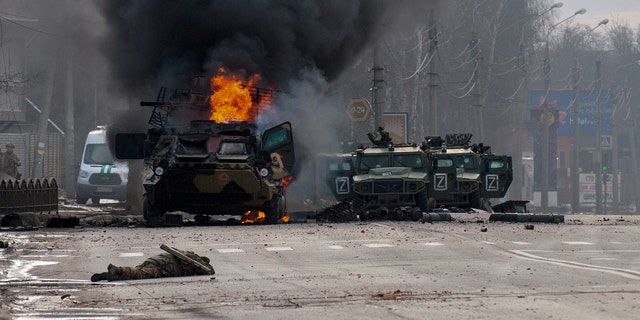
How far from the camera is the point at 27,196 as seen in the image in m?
29.0

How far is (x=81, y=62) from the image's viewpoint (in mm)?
38750

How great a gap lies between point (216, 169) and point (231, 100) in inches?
167

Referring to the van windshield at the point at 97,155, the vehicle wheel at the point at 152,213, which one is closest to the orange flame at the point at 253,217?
the vehicle wheel at the point at 152,213

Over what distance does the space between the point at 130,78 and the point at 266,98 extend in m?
4.26

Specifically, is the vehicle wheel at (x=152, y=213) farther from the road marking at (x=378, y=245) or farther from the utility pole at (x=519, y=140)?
the utility pole at (x=519, y=140)

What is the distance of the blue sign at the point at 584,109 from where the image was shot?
88463 millimetres

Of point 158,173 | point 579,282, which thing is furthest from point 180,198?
point 579,282

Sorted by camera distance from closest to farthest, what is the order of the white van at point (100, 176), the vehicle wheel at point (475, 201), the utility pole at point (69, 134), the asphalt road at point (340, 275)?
the asphalt road at point (340, 275) → the vehicle wheel at point (475, 201) → the white van at point (100, 176) → the utility pole at point (69, 134)

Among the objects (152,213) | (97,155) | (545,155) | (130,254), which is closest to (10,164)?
(97,155)

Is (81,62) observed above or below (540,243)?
above

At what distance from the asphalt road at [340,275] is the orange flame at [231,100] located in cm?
530

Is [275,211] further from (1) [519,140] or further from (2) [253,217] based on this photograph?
(1) [519,140]

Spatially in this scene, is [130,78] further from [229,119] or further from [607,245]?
[607,245]

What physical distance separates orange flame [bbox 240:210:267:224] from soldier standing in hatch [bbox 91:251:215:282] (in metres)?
10.5
